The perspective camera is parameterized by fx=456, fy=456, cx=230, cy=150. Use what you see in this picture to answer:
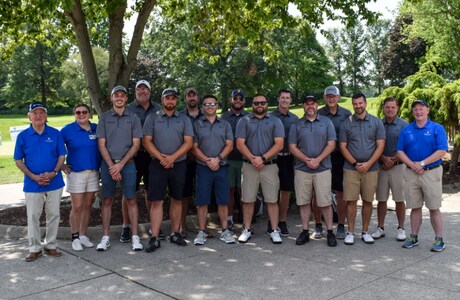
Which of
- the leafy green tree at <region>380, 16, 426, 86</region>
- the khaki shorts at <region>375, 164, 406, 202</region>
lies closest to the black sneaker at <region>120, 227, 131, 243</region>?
the khaki shorts at <region>375, 164, 406, 202</region>

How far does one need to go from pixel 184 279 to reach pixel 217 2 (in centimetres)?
617

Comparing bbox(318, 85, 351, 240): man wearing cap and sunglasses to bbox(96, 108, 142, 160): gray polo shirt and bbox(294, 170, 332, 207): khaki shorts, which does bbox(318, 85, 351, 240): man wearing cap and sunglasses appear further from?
bbox(96, 108, 142, 160): gray polo shirt

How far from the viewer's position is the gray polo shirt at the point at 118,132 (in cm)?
630

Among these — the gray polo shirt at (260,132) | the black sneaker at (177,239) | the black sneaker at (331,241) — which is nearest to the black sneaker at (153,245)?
the black sneaker at (177,239)

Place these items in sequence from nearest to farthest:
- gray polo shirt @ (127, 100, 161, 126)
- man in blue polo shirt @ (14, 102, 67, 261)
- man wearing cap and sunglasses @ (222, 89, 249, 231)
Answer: man in blue polo shirt @ (14, 102, 67, 261) < gray polo shirt @ (127, 100, 161, 126) < man wearing cap and sunglasses @ (222, 89, 249, 231)

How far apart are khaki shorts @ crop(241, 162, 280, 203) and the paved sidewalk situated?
650 mm

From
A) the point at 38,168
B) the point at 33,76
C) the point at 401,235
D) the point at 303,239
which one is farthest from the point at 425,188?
the point at 33,76

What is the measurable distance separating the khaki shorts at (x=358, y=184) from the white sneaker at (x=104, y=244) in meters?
3.44

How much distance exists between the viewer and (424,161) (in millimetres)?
5945

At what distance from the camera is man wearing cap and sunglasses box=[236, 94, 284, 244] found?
6586mm

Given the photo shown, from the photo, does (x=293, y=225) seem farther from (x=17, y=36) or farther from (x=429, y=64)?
(x=429, y=64)

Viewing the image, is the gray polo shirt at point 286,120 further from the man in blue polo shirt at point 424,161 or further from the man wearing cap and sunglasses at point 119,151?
the man wearing cap and sunglasses at point 119,151

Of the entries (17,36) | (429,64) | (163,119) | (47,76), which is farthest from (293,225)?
(47,76)

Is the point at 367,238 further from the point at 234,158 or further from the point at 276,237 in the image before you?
the point at 234,158
